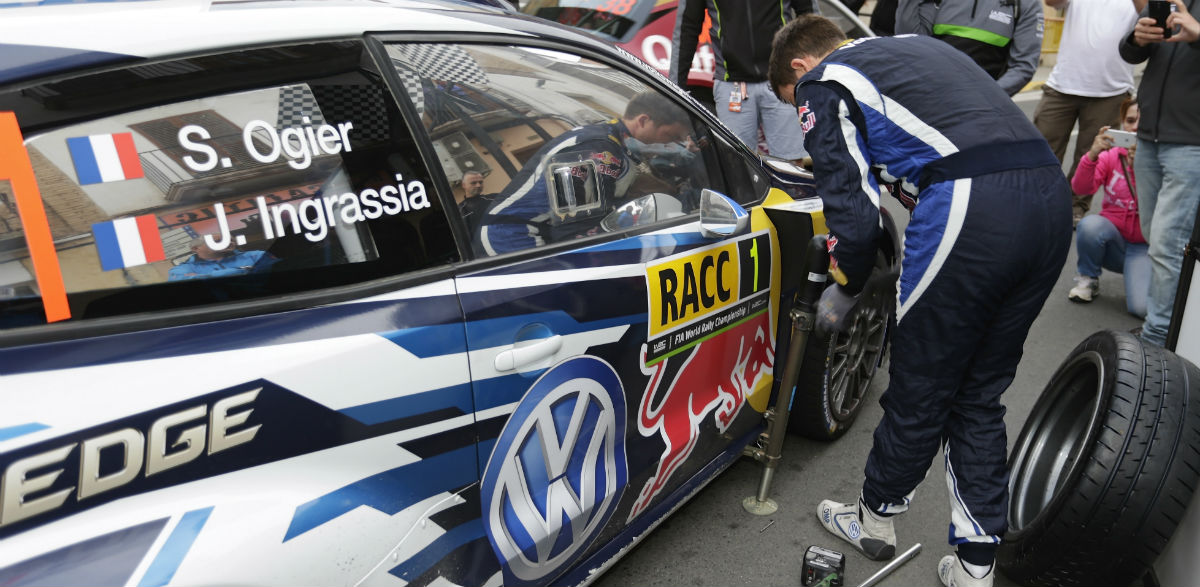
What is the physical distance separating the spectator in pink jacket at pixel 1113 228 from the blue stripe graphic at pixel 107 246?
4953mm

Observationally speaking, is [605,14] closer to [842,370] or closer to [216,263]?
[842,370]

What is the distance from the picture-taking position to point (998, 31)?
5.22 metres

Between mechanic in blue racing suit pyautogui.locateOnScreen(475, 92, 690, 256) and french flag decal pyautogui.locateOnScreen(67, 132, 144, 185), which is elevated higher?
french flag decal pyautogui.locateOnScreen(67, 132, 144, 185)

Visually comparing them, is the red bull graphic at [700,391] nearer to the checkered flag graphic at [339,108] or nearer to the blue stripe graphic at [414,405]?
the blue stripe graphic at [414,405]

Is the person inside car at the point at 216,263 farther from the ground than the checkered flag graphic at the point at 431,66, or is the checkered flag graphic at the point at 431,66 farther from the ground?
the checkered flag graphic at the point at 431,66

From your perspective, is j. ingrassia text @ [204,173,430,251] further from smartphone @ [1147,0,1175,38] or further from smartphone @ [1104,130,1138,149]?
smartphone @ [1104,130,1138,149]

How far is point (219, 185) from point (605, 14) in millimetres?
4531

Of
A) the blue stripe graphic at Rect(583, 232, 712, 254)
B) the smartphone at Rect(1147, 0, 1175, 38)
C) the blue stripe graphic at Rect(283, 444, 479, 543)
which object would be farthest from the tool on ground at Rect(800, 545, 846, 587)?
the smartphone at Rect(1147, 0, 1175, 38)

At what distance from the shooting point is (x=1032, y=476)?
3076 millimetres

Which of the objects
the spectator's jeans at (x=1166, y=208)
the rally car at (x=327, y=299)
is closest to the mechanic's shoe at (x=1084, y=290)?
the spectator's jeans at (x=1166, y=208)

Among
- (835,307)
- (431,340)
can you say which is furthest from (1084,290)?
(431,340)

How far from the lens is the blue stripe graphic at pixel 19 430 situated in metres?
1.24

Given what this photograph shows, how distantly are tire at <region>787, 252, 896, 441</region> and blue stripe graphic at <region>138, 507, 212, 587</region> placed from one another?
7.21 ft

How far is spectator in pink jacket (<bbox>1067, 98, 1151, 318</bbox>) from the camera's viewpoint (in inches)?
200
